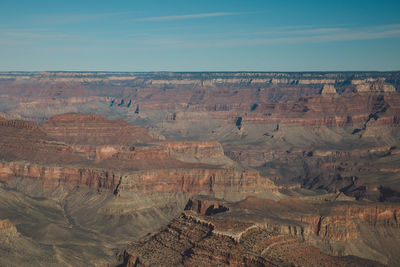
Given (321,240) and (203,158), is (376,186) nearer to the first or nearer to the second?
(203,158)

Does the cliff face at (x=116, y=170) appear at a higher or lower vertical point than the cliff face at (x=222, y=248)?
lower

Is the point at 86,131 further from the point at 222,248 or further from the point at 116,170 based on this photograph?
the point at 222,248

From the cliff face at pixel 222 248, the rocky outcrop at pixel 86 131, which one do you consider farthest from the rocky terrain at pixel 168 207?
the rocky outcrop at pixel 86 131

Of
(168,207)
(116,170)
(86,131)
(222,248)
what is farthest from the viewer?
(86,131)

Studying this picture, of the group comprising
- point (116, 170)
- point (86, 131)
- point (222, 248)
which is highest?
point (222, 248)

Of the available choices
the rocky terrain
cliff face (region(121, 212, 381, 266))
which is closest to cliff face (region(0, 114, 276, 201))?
the rocky terrain

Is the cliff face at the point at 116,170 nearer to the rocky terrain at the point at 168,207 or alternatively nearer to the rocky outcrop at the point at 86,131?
the rocky terrain at the point at 168,207

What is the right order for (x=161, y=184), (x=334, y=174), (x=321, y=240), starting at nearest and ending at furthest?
(x=321, y=240) < (x=161, y=184) < (x=334, y=174)

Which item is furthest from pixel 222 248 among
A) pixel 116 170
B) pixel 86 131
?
pixel 86 131

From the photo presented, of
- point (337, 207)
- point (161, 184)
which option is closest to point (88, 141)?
point (161, 184)

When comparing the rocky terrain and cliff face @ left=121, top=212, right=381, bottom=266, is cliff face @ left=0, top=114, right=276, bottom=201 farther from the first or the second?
cliff face @ left=121, top=212, right=381, bottom=266

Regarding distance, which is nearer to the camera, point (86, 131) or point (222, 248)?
point (222, 248)
